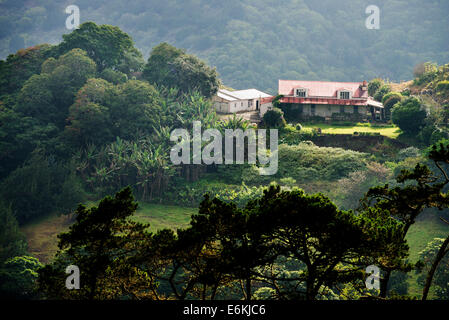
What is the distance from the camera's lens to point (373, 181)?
4659 cm

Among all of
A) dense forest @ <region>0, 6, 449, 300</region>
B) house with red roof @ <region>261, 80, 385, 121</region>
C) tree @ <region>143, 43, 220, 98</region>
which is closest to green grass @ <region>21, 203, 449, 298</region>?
dense forest @ <region>0, 6, 449, 300</region>

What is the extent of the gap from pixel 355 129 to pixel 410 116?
211 inches

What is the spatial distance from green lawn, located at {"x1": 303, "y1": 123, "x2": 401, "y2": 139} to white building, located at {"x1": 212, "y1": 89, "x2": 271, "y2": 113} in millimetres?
8443

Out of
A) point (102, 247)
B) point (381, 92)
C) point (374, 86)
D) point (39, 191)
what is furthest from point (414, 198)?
point (374, 86)

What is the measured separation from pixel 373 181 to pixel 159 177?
764 inches

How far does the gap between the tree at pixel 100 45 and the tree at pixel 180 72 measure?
411 centimetres

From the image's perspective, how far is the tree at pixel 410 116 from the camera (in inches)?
2057

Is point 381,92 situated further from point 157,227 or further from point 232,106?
point 157,227

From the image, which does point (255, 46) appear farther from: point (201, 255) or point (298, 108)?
point (201, 255)

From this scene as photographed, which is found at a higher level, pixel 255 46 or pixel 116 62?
pixel 255 46

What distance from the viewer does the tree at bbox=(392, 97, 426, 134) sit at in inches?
2057

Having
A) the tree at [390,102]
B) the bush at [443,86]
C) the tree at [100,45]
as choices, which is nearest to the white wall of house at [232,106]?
the tree at [100,45]

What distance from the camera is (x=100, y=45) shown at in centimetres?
6600
